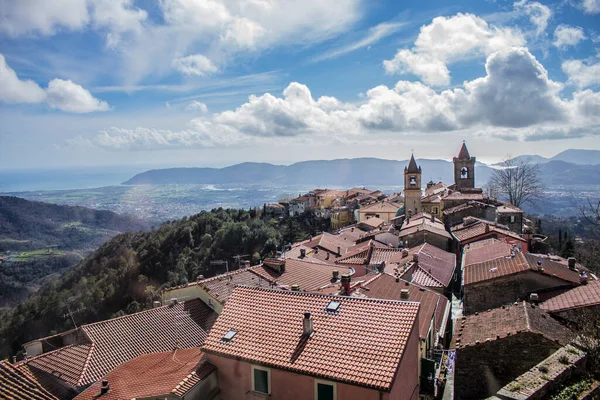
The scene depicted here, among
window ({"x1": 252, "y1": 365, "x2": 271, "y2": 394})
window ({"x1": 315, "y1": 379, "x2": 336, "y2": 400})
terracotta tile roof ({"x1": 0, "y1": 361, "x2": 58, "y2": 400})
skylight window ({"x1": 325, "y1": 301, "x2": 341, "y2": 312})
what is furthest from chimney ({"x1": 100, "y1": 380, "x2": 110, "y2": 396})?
skylight window ({"x1": 325, "y1": 301, "x2": 341, "y2": 312})

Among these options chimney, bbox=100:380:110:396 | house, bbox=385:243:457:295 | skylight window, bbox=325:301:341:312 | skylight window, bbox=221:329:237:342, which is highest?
skylight window, bbox=325:301:341:312

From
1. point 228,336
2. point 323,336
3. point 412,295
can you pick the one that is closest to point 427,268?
point 412,295

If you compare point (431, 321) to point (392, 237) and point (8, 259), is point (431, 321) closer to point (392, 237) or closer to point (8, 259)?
point (392, 237)

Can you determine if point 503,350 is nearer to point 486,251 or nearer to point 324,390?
point 324,390

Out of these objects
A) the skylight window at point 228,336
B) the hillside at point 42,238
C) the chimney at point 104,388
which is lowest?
the hillside at point 42,238

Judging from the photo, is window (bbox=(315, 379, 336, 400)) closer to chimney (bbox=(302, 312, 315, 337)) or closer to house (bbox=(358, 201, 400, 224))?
chimney (bbox=(302, 312, 315, 337))

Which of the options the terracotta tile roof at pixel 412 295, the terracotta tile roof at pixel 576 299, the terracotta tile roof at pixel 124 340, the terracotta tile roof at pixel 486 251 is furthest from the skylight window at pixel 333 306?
the terracotta tile roof at pixel 486 251

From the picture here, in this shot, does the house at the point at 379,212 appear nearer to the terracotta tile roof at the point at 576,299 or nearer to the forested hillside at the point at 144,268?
the forested hillside at the point at 144,268
